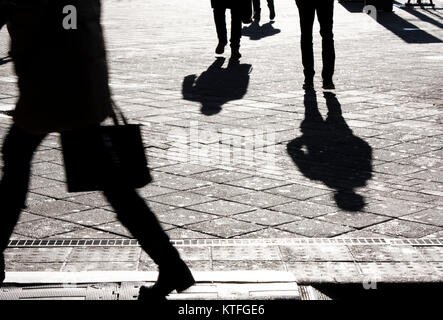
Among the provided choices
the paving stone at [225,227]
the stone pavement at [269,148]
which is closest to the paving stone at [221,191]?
the stone pavement at [269,148]

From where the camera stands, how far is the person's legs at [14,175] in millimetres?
4277

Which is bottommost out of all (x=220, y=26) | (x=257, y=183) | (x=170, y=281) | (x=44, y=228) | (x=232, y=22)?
(x=220, y=26)

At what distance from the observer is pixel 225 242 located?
15.8 ft

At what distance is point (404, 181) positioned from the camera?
20.3ft

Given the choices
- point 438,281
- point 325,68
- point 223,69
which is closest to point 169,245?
point 438,281

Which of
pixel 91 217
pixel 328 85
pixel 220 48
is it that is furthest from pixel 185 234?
pixel 220 48

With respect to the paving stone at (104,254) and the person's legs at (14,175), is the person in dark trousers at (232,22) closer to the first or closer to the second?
the paving stone at (104,254)

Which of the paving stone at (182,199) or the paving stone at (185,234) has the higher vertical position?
the paving stone at (185,234)

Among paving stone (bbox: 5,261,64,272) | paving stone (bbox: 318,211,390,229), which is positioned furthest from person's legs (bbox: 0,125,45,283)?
paving stone (bbox: 318,211,390,229)

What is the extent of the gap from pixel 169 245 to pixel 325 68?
6.19 metres

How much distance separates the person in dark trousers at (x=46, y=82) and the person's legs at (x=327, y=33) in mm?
5448

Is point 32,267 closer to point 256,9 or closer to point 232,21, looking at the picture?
point 232,21

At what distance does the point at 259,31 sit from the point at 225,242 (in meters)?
12.3
